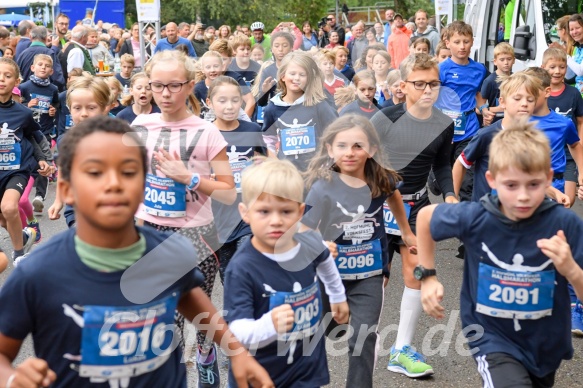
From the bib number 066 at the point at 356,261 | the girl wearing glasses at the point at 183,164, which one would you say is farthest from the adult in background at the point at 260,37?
the bib number 066 at the point at 356,261

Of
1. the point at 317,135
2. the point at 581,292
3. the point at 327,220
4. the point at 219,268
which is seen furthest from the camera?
the point at 317,135

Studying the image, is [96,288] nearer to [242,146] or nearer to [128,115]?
[242,146]

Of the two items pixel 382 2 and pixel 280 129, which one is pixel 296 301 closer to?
pixel 280 129

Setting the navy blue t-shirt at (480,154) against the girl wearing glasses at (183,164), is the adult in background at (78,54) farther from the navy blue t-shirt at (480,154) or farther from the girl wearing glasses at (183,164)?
the girl wearing glasses at (183,164)

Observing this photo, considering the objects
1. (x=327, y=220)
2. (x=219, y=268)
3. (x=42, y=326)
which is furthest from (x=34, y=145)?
(x=42, y=326)

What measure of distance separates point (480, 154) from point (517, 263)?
2027mm

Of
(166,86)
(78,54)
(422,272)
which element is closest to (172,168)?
(166,86)

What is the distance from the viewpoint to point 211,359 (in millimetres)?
4715

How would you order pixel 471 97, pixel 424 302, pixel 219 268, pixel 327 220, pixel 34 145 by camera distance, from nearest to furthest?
pixel 424 302
pixel 327 220
pixel 219 268
pixel 34 145
pixel 471 97

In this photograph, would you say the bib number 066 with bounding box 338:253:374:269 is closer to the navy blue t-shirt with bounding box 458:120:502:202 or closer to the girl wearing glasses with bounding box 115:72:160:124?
the navy blue t-shirt with bounding box 458:120:502:202

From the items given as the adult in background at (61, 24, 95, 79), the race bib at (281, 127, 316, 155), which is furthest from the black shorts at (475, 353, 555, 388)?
the adult in background at (61, 24, 95, 79)

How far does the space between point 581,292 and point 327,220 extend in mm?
1483

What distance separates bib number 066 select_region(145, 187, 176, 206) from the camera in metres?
4.52

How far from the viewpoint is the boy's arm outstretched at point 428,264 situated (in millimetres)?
3732
